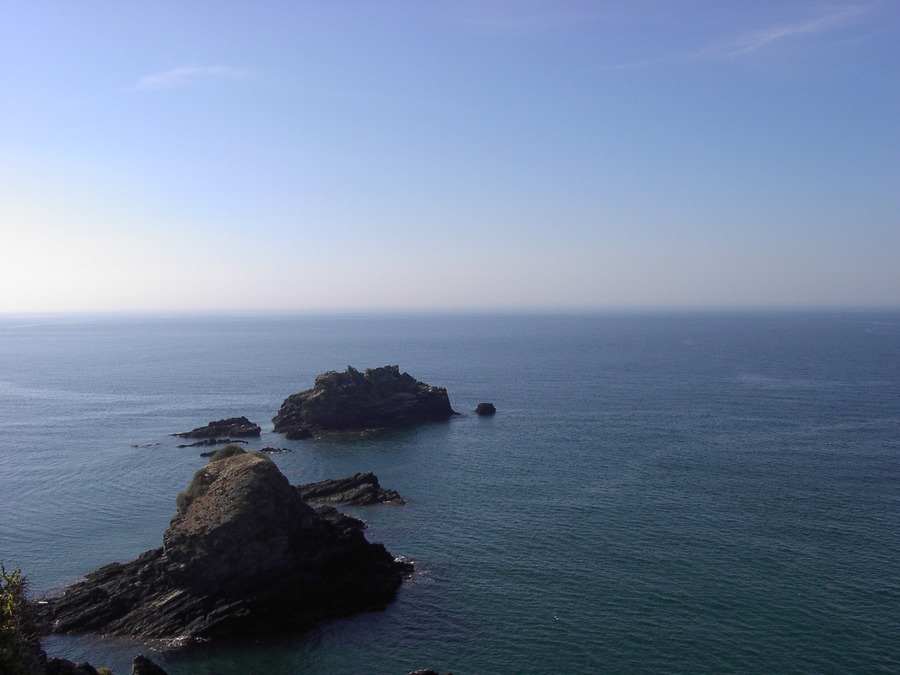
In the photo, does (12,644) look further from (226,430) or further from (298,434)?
(226,430)

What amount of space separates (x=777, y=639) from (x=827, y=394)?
351 ft

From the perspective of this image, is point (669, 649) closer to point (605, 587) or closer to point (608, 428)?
point (605, 587)

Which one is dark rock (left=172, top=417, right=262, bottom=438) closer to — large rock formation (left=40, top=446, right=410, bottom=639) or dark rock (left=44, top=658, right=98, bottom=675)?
large rock formation (left=40, top=446, right=410, bottom=639)

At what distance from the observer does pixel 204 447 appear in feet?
337

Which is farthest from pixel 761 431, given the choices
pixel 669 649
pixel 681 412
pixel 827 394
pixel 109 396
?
pixel 109 396

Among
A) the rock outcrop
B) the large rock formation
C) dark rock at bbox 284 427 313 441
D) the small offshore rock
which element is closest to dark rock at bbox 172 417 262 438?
the rock outcrop

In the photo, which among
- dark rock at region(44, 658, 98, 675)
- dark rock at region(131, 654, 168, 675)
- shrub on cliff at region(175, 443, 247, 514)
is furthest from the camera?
shrub on cliff at region(175, 443, 247, 514)

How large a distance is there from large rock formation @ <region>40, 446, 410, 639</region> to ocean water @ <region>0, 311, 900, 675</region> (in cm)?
208

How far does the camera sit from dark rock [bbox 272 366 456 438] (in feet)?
381

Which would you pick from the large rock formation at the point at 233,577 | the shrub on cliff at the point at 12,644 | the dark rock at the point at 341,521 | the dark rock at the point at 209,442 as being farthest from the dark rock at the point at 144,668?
the dark rock at the point at 209,442

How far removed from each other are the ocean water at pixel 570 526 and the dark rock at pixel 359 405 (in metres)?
6.40

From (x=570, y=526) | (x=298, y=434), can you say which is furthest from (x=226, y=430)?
(x=570, y=526)

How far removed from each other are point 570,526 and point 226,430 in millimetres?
68210

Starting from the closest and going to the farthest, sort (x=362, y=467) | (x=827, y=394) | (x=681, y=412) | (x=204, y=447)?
(x=362, y=467)
(x=204, y=447)
(x=681, y=412)
(x=827, y=394)
